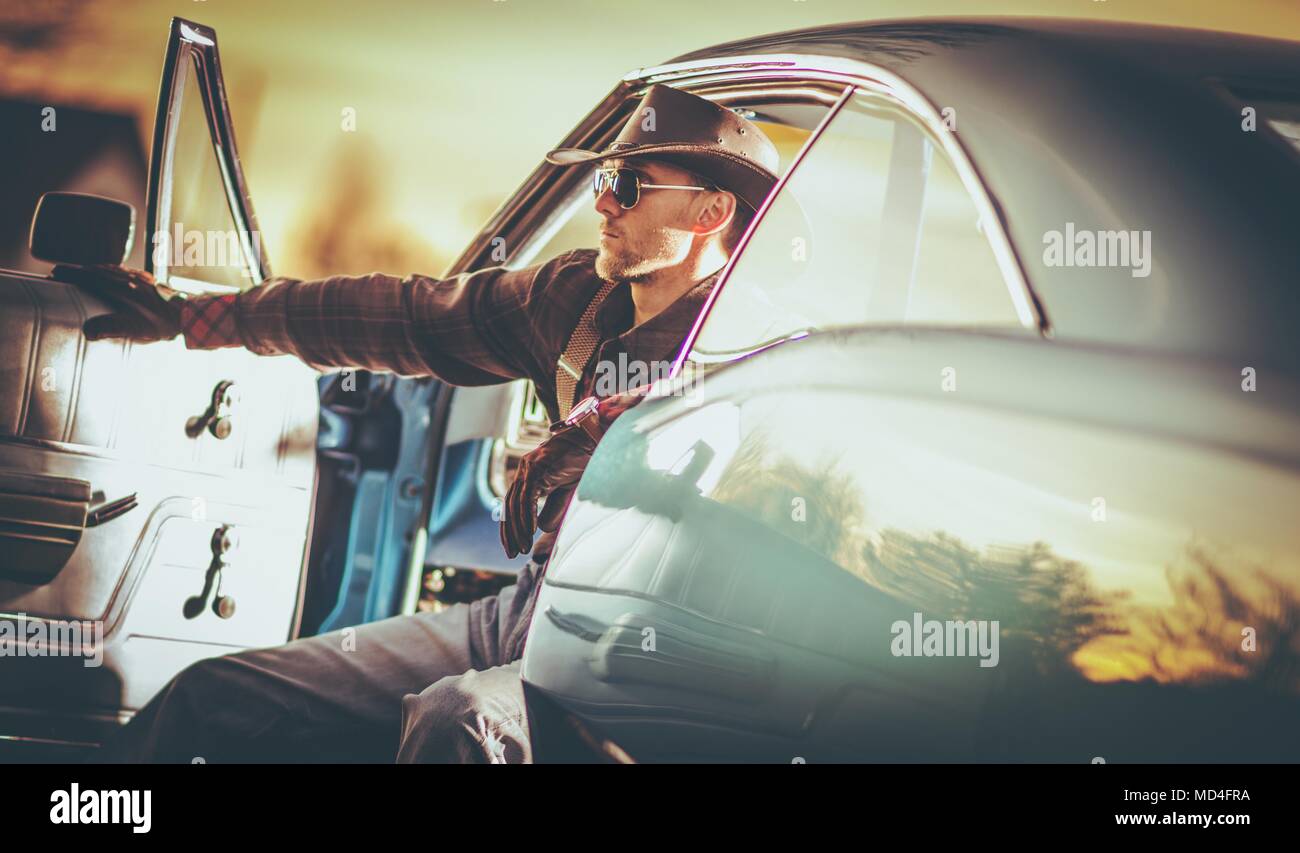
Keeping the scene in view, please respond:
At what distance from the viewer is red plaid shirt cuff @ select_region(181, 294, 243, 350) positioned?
2908 mm

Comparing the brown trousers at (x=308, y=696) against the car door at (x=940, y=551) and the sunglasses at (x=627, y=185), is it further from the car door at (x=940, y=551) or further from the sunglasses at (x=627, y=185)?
the car door at (x=940, y=551)

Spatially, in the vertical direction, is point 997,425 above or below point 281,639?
above

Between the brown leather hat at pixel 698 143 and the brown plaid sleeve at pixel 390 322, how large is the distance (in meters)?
0.37

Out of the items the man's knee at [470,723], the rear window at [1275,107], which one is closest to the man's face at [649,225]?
the man's knee at [470,723]

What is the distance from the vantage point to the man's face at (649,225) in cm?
262

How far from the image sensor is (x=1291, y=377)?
0.87 m

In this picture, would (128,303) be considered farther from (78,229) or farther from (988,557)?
(988,557)

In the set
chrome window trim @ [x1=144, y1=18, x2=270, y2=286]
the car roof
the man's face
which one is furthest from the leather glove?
chrome window trim @ [x1=144, y1=18, x2=270, y2=286]

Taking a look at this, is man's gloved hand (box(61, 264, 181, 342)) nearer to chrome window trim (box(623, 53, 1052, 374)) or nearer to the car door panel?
chrome window trim (box(623, 53, 1052, 374))

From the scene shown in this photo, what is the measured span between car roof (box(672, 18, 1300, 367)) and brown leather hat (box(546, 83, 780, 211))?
1.33 metres
